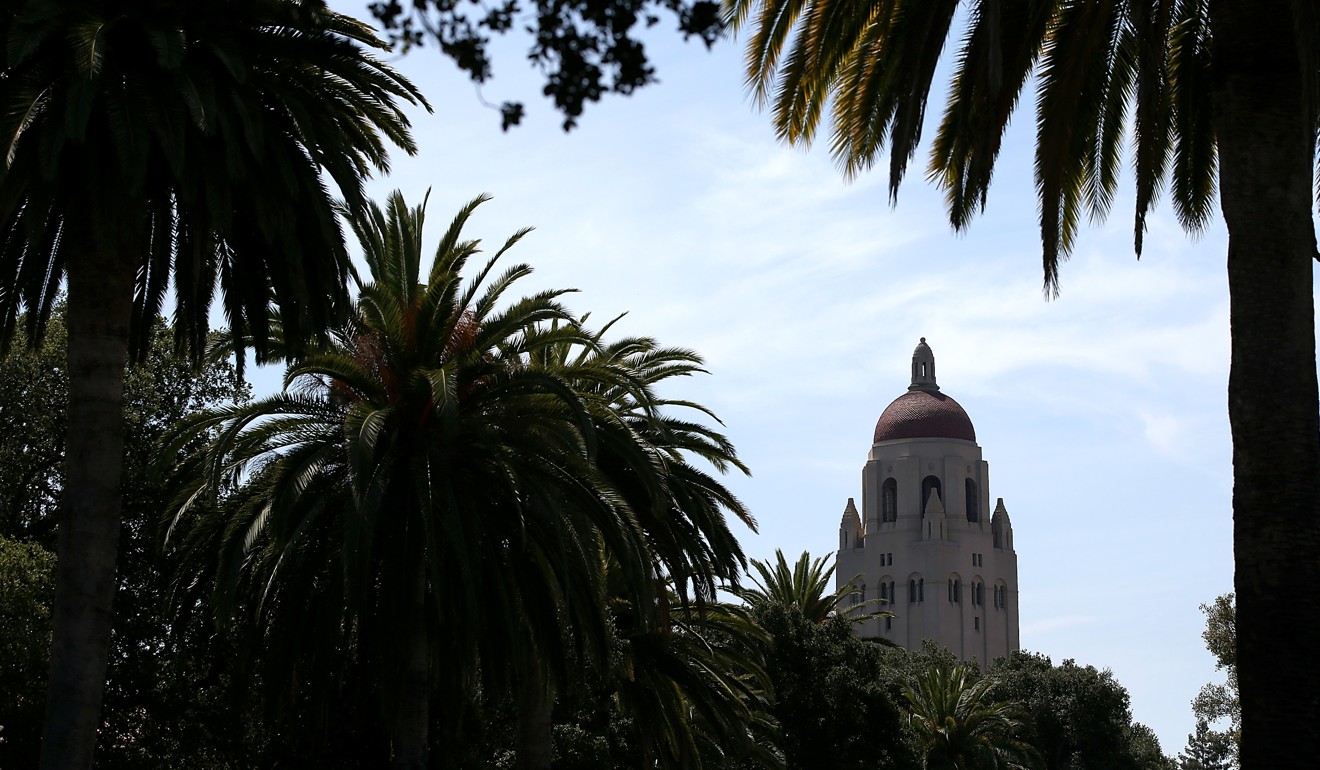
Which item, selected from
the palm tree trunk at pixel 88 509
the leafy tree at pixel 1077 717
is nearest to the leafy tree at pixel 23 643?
the palm tree trunk at pixel 88 509

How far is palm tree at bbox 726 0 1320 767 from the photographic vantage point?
1234 cm

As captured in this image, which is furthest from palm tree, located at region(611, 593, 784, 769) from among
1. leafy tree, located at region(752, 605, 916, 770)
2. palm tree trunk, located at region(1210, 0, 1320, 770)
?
leafy tree, located at region(752, 605, 916, 770)

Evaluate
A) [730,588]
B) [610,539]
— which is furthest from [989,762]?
[610,539]

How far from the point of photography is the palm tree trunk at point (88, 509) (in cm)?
1666

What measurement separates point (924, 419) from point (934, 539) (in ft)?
31.5

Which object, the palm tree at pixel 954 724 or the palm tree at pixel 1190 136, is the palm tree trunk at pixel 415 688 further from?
the palm tree at pixel 954 724

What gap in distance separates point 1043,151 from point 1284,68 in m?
2.93

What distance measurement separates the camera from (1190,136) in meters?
17.8

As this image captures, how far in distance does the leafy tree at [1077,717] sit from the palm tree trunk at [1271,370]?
70.0 meters

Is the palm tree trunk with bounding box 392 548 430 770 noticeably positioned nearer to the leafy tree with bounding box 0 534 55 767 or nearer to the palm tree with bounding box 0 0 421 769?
the palm tree with bounding box 0 0 421 769

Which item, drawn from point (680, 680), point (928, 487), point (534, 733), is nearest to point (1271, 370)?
point (680, 680)

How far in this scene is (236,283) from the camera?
1995cm

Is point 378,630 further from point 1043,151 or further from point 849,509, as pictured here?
point 849,509

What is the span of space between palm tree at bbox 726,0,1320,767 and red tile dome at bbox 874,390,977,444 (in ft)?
354
